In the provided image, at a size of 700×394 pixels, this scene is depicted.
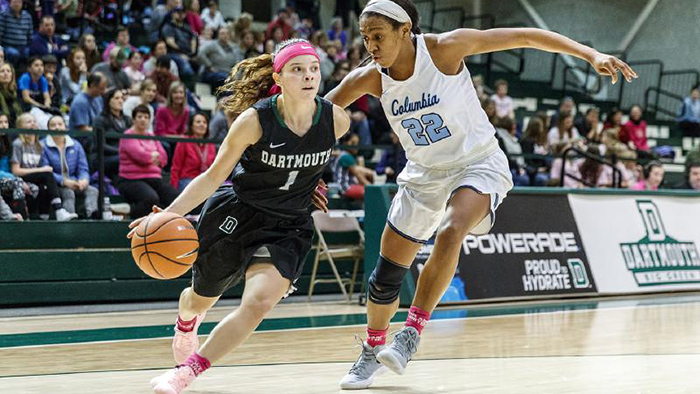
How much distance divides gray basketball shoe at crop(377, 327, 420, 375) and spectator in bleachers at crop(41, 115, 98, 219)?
5257 millimetres

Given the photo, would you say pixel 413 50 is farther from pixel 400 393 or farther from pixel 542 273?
pixel 542 273

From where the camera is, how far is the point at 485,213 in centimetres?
471

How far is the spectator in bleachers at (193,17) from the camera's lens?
13805 millimetres

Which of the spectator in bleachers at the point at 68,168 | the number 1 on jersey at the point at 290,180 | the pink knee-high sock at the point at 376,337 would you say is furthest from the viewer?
the spectator in bleachers at the point at 68,168

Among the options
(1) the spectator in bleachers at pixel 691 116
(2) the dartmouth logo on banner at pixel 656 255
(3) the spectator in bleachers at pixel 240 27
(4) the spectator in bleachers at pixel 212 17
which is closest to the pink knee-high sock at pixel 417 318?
(2) the dartmouth logo on banner at pixel 656 255

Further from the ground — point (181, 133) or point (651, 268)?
point (181, 133)

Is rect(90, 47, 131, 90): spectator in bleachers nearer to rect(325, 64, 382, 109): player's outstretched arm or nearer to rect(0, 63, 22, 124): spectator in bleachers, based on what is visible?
rect(0, 63, 22, 124): spectator in bleachers

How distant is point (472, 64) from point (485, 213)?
49.3ft

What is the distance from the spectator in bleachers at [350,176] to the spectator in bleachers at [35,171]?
307cm

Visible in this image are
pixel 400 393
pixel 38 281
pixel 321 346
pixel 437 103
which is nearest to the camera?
pixel 400 393

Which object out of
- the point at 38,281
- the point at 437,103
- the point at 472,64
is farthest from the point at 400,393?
the point at 472,64

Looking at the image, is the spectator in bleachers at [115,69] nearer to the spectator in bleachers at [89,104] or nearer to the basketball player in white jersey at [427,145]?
the spectator in bleachers at [89,104]

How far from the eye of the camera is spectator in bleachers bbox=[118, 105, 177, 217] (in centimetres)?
928

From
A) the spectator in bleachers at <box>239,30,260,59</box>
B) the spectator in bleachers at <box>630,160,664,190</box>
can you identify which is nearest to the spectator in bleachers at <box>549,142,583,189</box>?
the spectator in bleachers at <box>630,160,664,190</box>
